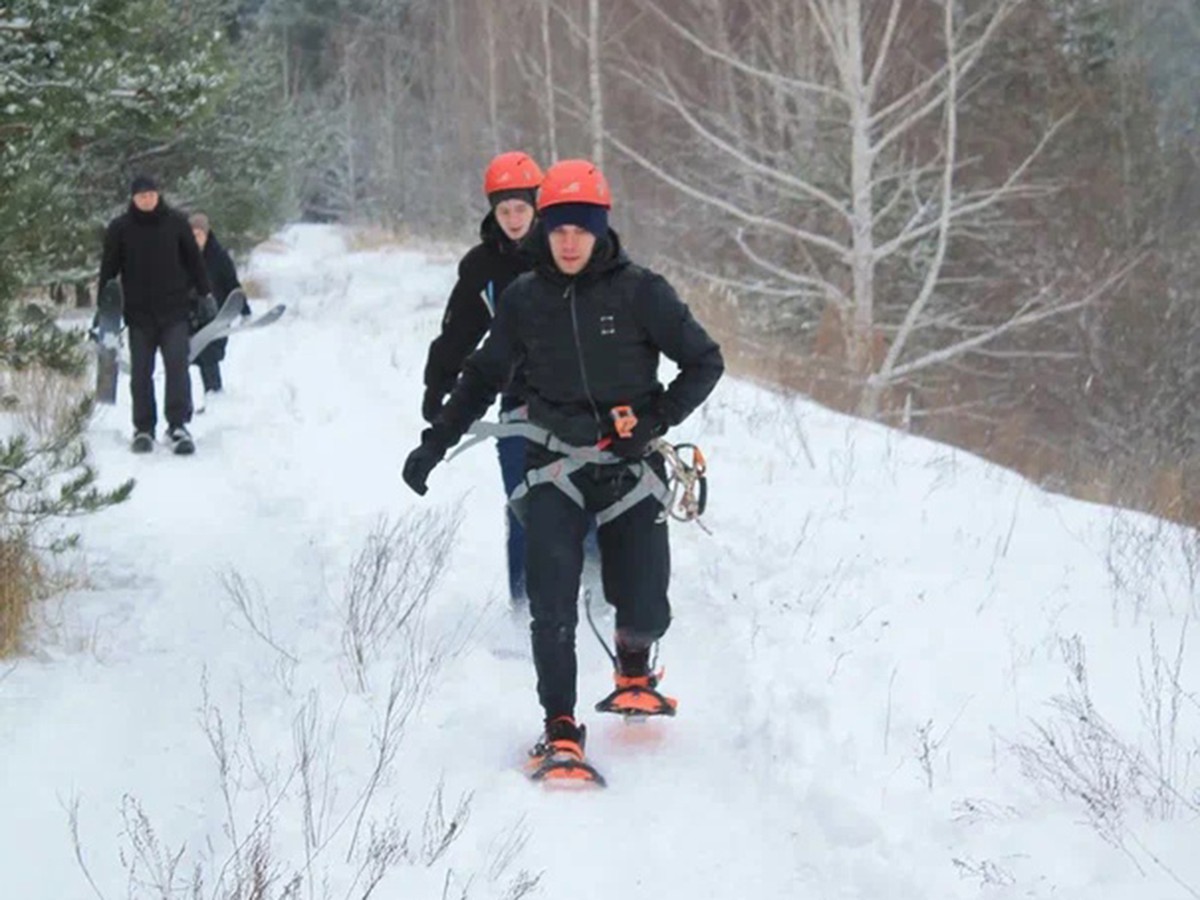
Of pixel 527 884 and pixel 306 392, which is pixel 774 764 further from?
pixel 306 392

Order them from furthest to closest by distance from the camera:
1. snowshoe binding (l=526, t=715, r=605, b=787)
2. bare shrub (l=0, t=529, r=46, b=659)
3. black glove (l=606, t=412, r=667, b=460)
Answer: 1. bare shrub (l=0, t=529, r=46, b=659)
2. black glove (l=606, t=412, r=667, b=460)
3. snowshoe binding (l=526, t=715, r=605, b=787)

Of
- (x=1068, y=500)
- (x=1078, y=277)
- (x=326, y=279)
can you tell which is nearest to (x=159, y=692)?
(x=1068, y=500)

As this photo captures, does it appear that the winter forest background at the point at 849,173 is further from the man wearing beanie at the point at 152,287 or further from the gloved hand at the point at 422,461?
the gloved hand at the point at 422,461

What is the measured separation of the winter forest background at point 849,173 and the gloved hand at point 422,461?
133cm

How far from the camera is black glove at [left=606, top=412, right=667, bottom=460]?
14.3ft

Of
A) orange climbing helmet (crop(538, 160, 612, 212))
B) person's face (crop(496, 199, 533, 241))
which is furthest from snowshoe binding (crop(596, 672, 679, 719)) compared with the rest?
person's face (crop(496, 199, 533, 241))

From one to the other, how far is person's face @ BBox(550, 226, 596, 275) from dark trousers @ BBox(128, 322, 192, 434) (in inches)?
203

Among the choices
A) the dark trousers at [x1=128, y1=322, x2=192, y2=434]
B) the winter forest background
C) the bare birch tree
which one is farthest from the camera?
the bare birch tree

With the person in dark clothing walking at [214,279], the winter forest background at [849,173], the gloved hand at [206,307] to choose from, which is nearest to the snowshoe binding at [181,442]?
the gloved hand at [206,307]

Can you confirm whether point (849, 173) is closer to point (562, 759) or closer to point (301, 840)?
point (562, 759)

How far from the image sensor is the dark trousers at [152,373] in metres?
8.85

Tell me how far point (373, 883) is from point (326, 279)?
2468 cm

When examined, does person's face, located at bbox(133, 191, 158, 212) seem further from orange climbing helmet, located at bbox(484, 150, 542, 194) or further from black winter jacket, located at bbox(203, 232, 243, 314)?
orange climbing helmet, located at bbox(484, 150, 542, 194)

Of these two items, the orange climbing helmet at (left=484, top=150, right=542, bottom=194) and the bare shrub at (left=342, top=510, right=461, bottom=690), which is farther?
the orange climbing helmet at (left=484, top=150, right=542, bottom=194)
